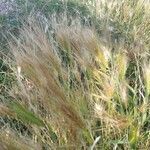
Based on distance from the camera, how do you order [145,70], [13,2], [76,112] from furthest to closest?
[13,2], [145,70], [76,112]

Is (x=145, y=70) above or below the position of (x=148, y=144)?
above

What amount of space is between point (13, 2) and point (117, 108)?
1518mm

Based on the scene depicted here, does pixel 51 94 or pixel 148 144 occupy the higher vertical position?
pixel 51 94

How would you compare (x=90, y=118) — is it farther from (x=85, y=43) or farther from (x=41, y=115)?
(x=85, y=43)

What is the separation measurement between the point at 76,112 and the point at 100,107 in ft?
0.37

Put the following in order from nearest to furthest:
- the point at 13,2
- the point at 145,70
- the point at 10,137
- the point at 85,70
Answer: the point at 10,137, the point at 145,70, the point at 85,70, the point at 13,2

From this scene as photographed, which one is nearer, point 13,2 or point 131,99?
point 131,99

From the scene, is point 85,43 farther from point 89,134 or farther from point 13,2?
point 13,2

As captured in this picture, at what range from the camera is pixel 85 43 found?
6.01ft

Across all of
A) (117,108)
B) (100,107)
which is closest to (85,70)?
(117,108)

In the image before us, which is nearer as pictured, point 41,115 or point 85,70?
point 41,115


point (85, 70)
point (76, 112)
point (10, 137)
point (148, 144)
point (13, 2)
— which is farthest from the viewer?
point (13, 2)

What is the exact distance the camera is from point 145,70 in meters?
1.61

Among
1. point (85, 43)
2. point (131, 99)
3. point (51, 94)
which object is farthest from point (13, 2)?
point (51, 94)
